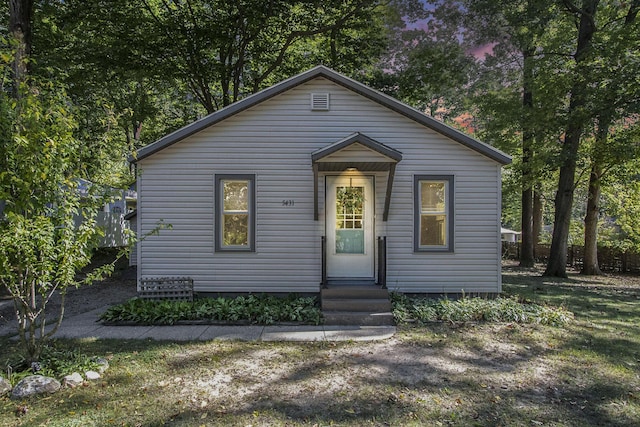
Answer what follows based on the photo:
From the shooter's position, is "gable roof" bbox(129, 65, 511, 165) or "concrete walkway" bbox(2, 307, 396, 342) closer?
"concrete walkway" bbox(2, 307, 396, 342)

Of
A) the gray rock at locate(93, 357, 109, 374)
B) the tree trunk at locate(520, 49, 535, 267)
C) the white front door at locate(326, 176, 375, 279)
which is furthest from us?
the tree trunk at locate(520, 49, 535, 267)

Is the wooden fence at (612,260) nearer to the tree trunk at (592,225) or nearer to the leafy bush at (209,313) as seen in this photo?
the tree trunk at (592,225)

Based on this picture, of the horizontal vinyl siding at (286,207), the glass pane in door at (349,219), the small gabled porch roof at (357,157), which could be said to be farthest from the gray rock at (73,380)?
the glass pane in door at (349,219)

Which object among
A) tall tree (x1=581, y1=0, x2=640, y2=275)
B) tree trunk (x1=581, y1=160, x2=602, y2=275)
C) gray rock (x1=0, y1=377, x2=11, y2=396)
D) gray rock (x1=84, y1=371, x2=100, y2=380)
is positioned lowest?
gray rock (x1=84, y1=371, x2=100, y2=380)

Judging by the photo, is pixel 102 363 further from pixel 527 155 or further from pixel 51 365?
pixel 527 155

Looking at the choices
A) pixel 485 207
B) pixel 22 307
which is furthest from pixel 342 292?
pixel 22 307

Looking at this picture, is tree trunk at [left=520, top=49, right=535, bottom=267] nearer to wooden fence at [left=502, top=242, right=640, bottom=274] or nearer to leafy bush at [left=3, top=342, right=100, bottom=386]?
wooden fence at [left=502, top=242, right=640, bottom=274]

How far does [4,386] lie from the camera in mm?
3975

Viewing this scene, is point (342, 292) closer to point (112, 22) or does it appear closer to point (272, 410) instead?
→ point (272, 410)

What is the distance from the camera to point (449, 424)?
349 centimetres

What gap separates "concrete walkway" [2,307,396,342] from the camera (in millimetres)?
6039

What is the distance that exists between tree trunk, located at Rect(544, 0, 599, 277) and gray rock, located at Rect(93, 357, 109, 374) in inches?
523

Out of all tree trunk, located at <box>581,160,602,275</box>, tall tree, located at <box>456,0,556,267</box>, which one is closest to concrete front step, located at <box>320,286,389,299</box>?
tall tree, located at <box>456,0,556,267</box>

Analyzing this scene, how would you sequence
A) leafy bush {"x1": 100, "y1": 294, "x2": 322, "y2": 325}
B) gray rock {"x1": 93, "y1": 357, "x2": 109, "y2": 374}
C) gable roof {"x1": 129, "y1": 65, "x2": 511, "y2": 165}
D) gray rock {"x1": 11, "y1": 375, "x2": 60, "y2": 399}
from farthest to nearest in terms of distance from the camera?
1. gable roof {"x1": 129, "y1": 65, "x2": 511, "y2": 165}
2. leafy bush {"x1": 100, "y1": 294, "x2": 322, "y2": 325}
3. gray rock {"x1": 93, "y1": 357, "x2": 109, "y2": 374}
4. gray rock {"x1": 11, "y1": 375, "x2": 60, "y2": 399}
